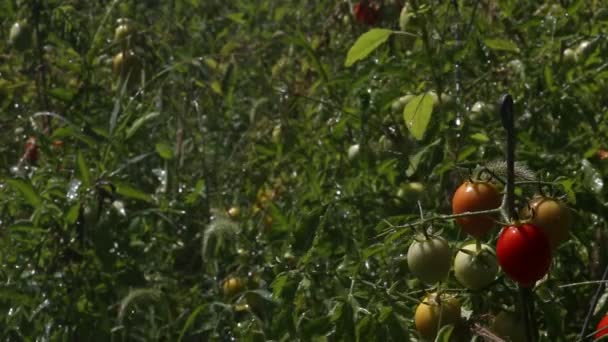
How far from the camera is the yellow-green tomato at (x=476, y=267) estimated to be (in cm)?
145

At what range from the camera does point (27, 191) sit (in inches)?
84.4

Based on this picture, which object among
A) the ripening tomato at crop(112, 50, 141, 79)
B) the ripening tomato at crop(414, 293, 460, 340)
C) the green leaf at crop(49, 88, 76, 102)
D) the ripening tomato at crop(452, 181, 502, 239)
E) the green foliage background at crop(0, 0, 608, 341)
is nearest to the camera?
the ripening tomato at crop(452, 181, 502, 239)

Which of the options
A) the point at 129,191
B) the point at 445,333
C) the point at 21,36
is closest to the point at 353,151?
the point at 129,191

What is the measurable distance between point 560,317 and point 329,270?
0.52 metres

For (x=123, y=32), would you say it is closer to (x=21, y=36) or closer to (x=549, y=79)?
(x=21, y=36)

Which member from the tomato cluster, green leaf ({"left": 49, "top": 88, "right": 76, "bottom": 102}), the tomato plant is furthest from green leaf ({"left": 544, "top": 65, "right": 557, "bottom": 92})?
the tomato plant

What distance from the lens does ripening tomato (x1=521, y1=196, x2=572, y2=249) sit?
1.38 meters

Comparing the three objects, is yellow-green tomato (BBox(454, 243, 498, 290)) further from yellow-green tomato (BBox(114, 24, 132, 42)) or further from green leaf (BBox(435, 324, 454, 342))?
yellow-green tomato (BBox(114, 24, 132, 42))

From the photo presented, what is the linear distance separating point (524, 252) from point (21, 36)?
6.90 ft

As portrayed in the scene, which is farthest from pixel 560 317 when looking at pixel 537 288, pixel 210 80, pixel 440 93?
pixel 210 80

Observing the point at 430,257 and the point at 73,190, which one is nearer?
the point at 430,257

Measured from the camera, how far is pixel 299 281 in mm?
1783

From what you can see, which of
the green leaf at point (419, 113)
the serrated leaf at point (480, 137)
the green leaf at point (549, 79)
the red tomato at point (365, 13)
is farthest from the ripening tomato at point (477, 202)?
the red tomato at point (365, 13)

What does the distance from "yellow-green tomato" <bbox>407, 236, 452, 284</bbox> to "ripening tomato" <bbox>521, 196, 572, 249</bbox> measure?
0.38ft
